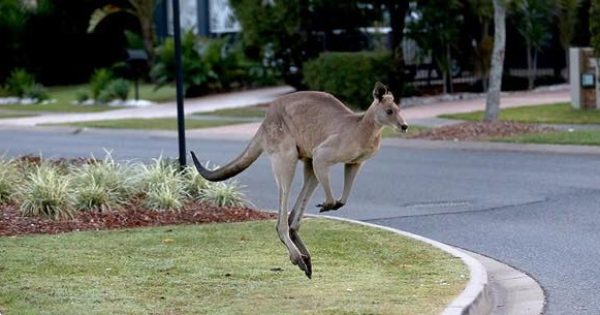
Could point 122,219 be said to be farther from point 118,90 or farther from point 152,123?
point 118,90

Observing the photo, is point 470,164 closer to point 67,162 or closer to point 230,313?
point 67,162

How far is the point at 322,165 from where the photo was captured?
30.1 feet

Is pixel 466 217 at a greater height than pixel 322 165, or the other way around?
pixel 322 165

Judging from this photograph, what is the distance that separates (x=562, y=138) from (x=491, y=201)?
6.68 m

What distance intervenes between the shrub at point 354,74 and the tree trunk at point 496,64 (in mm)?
5494

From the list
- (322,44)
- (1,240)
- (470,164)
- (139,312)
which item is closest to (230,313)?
(139,312)

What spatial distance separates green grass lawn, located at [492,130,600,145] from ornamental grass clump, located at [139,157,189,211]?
8663mm

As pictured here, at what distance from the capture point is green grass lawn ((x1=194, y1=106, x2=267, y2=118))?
3089cm

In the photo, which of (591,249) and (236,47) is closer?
(591,249)

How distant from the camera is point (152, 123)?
97.0 feet

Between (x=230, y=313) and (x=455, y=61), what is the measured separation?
25.9m

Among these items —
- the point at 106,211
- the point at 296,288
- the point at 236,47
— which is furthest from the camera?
the point at 236,47

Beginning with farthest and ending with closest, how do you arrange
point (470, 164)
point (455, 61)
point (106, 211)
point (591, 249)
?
point (455, 61) → point (470, 164) → point (106, 211) → point (591, 249)

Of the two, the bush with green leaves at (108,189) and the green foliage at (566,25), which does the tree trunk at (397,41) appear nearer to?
the green foliage at (566,25)
